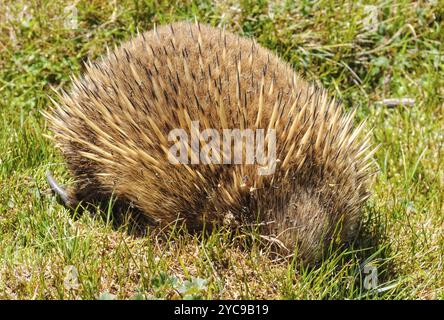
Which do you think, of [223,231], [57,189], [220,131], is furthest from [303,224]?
[57,189]

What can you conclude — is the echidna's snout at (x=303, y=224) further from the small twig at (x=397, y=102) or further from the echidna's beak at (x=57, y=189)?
the small twig at (x=397, y=102)

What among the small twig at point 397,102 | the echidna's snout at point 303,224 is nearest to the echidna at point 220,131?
the echidna's snout at point 303,224

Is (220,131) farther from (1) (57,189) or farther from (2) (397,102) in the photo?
(2) (397,102)

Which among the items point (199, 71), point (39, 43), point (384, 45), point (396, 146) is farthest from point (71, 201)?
point (384, 45)

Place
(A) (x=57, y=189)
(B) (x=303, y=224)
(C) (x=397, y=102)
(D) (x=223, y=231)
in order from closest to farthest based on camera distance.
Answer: (B) (x=303, y=224)
(D) (x=223, y=231)
(A) (x=57, y=189)
(C) (x=397, y=102)

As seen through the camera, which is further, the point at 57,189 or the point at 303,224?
the point at 57,189

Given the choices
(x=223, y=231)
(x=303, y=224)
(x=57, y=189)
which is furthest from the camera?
(x=57, y=189)

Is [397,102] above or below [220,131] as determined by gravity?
below
